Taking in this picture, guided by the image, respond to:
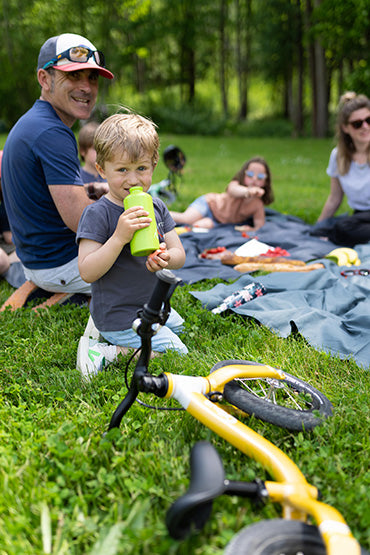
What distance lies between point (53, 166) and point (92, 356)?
4.47ft

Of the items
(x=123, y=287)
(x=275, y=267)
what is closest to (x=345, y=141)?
(x=275, y=267)

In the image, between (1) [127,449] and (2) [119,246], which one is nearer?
(1) [127,449]

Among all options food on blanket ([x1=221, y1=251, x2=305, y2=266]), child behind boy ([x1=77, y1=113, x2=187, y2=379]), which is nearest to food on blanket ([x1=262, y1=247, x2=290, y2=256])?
food on blanket ([x1=221, y1=251, x2=305, y2=266])

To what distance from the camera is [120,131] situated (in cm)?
237

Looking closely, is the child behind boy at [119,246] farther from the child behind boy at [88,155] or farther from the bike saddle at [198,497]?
the child behind boy at [88,155]

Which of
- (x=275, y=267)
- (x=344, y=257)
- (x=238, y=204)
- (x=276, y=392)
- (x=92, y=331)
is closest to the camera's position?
(x=276, y=392)

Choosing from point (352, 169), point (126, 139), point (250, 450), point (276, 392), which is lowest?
point (276, 392)

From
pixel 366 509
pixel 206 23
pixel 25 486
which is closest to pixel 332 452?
pixel 366 509

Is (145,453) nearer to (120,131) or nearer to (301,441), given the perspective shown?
(301,441)

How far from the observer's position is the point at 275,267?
14.3 feet

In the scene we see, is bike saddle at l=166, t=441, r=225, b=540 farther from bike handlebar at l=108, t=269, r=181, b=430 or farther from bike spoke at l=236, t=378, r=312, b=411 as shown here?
bike spoke at l=236, t=378, r=312, b=411

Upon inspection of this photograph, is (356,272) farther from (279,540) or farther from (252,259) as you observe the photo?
(279,540)

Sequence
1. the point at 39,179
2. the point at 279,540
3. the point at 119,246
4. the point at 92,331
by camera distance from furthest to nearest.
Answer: the point at 39,179 < the point at 92,331 < the point at 119,246 < the point at 279,540

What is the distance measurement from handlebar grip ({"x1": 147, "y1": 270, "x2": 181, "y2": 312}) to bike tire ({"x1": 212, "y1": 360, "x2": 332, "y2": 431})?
66 cm
